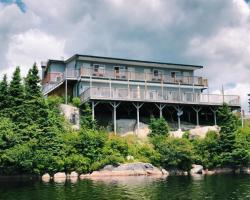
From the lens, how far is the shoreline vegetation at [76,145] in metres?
32.6

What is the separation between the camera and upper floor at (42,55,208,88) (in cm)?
4769

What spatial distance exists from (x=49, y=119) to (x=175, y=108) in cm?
1706

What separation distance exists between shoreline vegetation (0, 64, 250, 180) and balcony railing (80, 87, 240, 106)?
3.43 metres

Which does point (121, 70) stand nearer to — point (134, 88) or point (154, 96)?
point (134, 88)

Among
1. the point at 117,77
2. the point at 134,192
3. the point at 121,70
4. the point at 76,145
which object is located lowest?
the point at 134,192

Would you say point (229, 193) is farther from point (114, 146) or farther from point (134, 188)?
point (114, 146)

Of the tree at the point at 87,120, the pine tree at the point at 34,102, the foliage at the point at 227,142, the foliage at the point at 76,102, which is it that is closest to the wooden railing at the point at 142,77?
the foliage at the point at 76,102

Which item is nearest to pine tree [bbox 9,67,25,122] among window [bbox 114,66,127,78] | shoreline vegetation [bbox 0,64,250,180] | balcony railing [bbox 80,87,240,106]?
shoreline vegetation [bbox 0,64,250,180]

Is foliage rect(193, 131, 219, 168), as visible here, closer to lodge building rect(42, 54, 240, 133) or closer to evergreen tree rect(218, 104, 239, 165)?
evergreen tree rect(218, 104, 239, 165)

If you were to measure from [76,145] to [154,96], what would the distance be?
13885 millimetres

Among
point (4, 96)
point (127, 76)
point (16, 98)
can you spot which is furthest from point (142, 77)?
point (4, 96)

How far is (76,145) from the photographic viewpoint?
35.4 metres

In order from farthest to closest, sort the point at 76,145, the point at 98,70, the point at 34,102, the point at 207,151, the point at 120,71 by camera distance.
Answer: the point at 120,71 → the point at 98,70 → the point at 207,151 → the point at 34,102 → the point at 76,145

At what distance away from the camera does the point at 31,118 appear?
35.5 m
